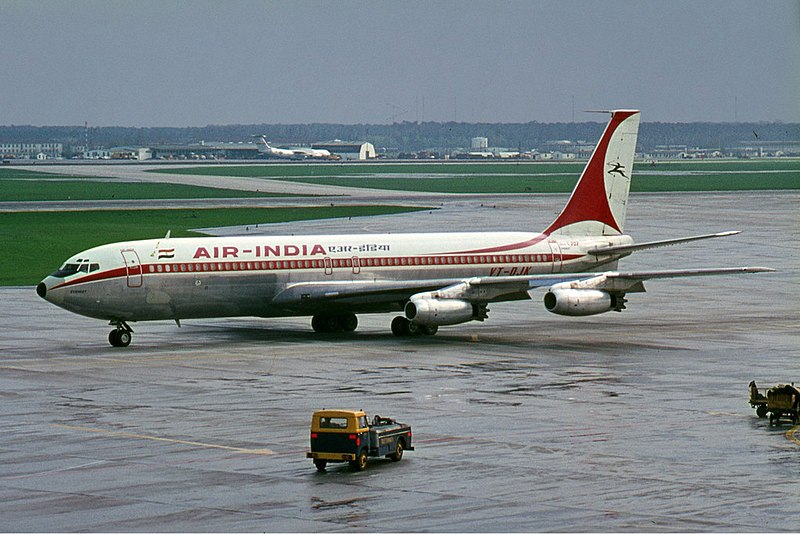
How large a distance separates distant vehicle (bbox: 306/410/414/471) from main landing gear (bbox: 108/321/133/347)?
79.9 ft

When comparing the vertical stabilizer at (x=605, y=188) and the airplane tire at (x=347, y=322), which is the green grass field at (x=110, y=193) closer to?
the airplane tire at (x=347, y=322)

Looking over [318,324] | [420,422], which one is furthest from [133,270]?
[420,422]

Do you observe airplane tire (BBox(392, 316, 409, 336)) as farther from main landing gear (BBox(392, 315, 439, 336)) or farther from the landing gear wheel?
the landing gear wheel

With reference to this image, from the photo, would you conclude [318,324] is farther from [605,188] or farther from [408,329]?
[605,188]

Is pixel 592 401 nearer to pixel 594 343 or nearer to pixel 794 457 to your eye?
pixel 794 457

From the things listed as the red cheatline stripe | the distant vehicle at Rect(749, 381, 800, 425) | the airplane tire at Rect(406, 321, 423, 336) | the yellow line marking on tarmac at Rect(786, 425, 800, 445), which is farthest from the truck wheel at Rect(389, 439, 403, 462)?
the airplane tire at Rect(406, 321, 423, 336)

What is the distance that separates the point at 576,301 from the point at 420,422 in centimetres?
1829

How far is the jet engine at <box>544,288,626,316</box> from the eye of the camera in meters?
54.5

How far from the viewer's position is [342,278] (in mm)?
57750

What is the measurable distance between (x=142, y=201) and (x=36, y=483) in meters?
129

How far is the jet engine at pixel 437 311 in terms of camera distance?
54.6 m

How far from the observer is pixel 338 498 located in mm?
28766

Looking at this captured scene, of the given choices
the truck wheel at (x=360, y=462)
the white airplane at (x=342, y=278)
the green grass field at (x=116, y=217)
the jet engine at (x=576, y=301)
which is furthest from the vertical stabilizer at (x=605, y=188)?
the green grass field at (x=116, y=217)

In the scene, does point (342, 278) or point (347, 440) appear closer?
point (347, 440)
